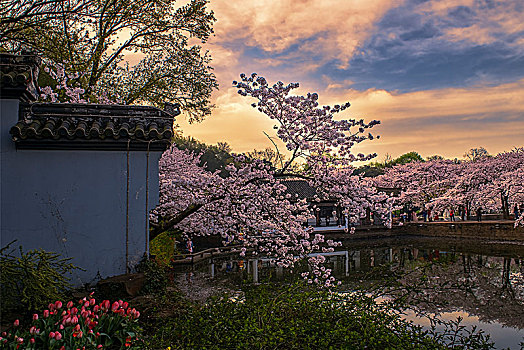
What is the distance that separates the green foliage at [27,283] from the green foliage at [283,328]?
6.28ft

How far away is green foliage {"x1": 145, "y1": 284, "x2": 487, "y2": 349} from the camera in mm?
4934

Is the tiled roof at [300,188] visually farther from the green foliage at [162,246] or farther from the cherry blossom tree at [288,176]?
the cherry blossom tree at [288,176]

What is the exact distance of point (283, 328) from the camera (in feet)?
17.8

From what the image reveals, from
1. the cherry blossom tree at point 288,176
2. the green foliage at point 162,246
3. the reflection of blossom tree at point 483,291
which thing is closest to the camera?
the cherry blossom tree at point 288,176

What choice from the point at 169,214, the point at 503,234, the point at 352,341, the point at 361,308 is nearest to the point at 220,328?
the point at 352,341

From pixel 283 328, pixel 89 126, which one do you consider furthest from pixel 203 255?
pixel 283 328

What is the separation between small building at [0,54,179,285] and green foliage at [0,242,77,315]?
563 millimetres

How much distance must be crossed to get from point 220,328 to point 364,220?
117ft

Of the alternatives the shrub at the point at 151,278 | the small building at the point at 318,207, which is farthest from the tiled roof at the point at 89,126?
the small building at the point at 318,207

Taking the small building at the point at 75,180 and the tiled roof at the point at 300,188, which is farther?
the tiled roof at the point at 300,188

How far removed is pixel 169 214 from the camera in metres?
11.5

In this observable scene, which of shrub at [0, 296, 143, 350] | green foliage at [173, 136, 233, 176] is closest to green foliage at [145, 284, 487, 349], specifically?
shrub at [0, 296, 143, 350]

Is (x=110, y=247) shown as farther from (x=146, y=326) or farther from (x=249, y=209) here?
(x=249, y=209)

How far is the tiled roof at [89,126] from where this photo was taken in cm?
686
